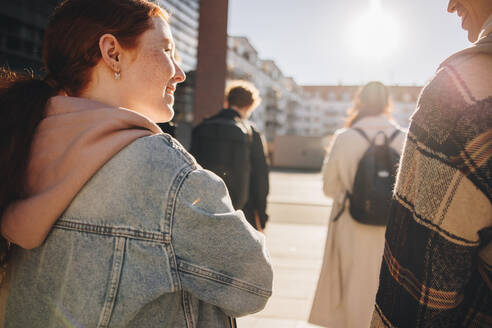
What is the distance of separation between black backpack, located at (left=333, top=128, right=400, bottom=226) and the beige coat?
10cm

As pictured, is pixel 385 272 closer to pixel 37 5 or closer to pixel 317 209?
pixel 317 209

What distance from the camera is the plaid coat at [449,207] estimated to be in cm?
94

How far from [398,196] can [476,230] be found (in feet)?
0.70

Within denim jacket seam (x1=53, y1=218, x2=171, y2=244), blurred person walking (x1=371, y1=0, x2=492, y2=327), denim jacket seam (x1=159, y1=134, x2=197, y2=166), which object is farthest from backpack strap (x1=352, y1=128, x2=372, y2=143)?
denim jacket seam (x1=53, y1=218, x2=171, y2=244)

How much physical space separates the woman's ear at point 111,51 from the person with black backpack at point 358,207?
2.35 metres

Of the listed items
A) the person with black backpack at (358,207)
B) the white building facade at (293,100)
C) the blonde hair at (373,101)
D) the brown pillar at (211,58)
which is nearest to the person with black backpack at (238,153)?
the person with black backpack at (358,207)

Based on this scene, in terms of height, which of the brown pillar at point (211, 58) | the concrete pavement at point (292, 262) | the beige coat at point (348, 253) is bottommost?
the concrete pavement at point (292, 262)

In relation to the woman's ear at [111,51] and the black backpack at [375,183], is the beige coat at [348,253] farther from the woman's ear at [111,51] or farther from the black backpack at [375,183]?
the woman's ear at [111,51]

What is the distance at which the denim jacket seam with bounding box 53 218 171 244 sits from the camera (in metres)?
1.00

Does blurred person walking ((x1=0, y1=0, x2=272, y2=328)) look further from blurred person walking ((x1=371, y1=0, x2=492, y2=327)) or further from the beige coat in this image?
the beige coat

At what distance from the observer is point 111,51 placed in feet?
3.75

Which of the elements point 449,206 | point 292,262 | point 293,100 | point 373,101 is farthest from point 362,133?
point 293,100

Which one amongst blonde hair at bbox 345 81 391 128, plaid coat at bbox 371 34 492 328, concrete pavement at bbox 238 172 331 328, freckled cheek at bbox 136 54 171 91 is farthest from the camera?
concrete pavement at bbox 238 172 331 328

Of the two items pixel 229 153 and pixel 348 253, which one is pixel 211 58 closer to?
pixel 229 153
